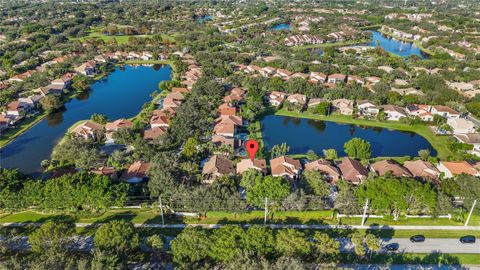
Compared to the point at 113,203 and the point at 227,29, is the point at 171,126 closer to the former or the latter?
the point at 113,203

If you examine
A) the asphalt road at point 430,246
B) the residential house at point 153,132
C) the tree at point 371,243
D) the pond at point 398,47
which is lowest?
the pond at point 398,47

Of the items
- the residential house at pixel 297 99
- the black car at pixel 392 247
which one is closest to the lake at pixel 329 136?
the residential house at pixel 297 99

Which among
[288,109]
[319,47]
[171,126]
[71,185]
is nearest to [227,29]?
[319,47]

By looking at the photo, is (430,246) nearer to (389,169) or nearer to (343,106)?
(389,169)

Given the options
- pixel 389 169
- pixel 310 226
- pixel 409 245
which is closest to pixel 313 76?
pixel 389 169

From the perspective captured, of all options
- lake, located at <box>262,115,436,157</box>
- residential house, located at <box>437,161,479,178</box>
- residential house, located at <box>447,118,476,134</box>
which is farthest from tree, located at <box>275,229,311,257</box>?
residential house, located at <box>447,118,476,134</box>

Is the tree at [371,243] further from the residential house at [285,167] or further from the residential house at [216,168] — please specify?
the residential house at [216,168]
